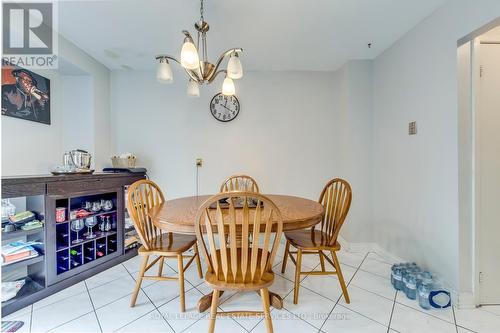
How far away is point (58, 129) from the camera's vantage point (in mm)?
2539

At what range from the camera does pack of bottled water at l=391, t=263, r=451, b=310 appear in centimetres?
168

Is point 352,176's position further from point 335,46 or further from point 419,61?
point 335,46

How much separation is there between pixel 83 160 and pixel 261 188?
2.09m

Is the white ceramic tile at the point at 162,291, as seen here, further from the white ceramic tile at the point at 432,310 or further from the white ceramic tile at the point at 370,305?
the white ceramic tile at the point at 432,310

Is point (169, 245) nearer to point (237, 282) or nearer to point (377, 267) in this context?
point (237, 282)

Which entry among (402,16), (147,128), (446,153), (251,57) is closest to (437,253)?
(446,153)

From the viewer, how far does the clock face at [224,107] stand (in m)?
3.05

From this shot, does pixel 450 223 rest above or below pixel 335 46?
below

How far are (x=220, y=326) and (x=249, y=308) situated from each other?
269 mm

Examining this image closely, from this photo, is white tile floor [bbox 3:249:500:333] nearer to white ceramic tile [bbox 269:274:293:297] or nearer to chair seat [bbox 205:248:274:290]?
white ceramic tile [bbox 269:274:293:297]

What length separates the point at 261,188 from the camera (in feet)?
10.1

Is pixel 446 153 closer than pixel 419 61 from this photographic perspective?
Yes

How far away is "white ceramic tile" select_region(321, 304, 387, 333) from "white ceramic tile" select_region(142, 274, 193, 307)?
1190 millimetres

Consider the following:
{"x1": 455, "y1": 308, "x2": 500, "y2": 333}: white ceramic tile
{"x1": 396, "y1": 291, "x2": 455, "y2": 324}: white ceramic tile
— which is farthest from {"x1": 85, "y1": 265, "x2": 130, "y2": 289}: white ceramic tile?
{"x1": 455, "y1": 308, "x2": 500, "y2": 333}: white ceramic tile
